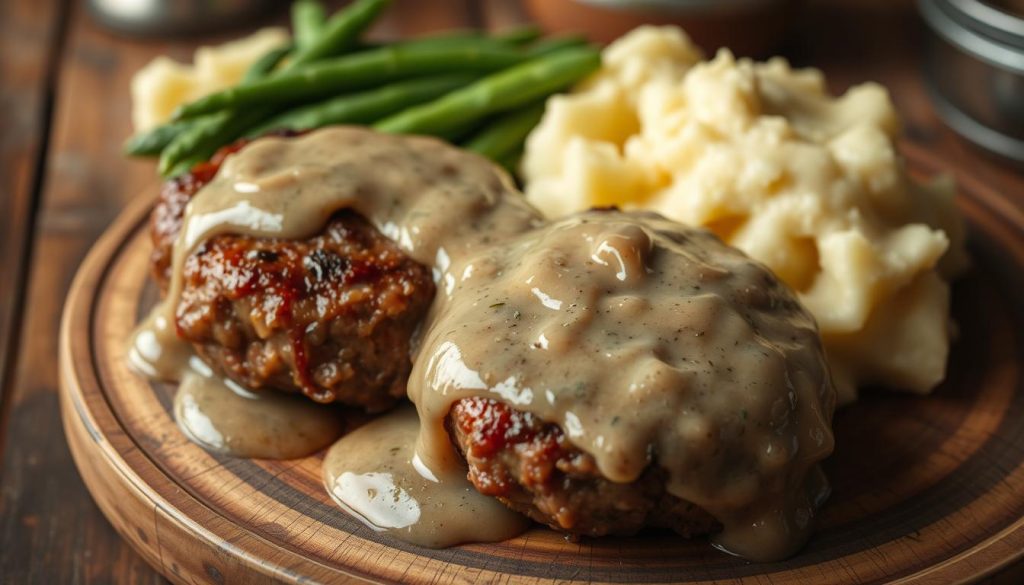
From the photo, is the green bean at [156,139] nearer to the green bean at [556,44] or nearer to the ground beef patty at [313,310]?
the ground beef patty at [313,310]

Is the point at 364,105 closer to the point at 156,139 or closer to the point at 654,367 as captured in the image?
the point at 156,139

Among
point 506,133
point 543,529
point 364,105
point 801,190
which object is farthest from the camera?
point 506,133

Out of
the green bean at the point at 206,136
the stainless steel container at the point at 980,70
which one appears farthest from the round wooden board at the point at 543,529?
the stainless steel container at the point at 980,70

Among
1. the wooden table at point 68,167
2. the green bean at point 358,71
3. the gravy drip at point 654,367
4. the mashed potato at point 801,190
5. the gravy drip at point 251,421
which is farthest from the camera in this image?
the green bean at point 358,71

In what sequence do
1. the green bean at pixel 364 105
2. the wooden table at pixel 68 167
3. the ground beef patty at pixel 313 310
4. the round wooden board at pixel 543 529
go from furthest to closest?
the green bean at pixel 364 105 → the wooden table at pixel 68 167 → the ground beef patty at pixel 313 310 → the round wooden board at pixel 543 529

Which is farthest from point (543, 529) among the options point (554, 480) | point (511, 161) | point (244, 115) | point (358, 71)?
point (358, 71)

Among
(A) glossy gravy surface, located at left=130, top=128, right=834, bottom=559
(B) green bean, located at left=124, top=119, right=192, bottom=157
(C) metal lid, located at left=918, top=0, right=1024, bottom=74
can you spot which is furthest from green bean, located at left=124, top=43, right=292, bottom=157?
(C) metal lid, located at left=918, top=0, right=1024, bottom=74

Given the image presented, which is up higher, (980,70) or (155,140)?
(155,140)
